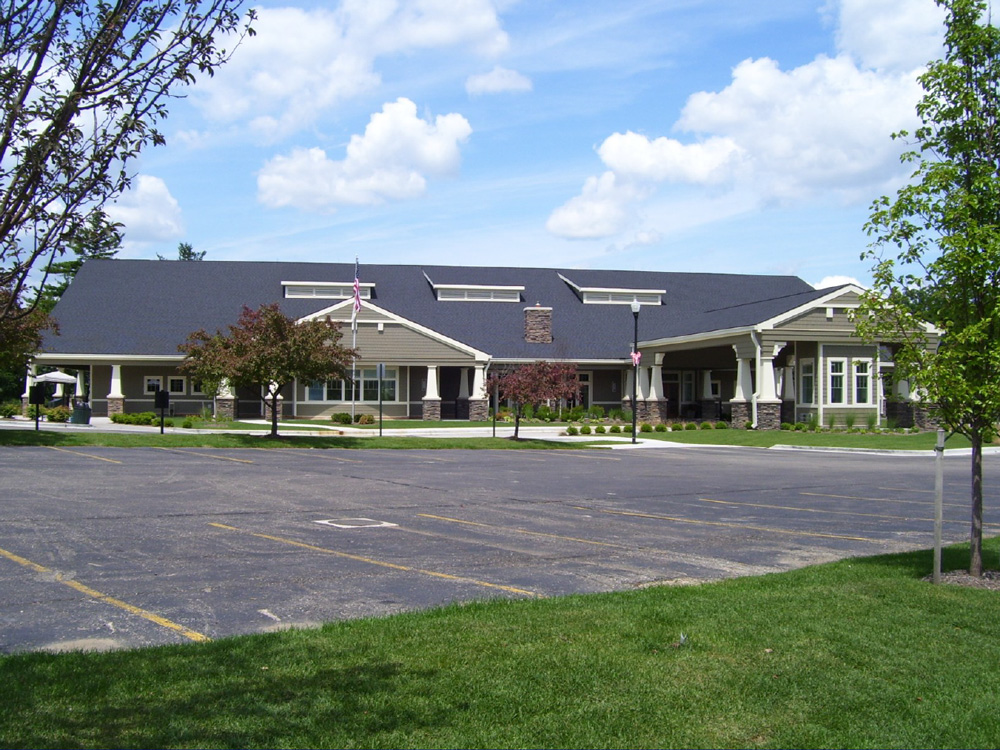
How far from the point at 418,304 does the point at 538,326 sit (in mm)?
6414

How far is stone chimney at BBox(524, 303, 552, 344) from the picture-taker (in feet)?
145

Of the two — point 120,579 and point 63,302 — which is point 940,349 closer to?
point 120,579

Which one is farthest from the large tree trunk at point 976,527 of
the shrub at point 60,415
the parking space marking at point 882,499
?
the shrub at point 60,415

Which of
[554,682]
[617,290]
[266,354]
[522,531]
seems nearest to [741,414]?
[617,290]

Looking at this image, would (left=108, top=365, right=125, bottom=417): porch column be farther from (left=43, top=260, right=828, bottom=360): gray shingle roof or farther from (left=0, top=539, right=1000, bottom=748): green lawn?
(left=0, top=539, right=1000, bottom=748): green lawn

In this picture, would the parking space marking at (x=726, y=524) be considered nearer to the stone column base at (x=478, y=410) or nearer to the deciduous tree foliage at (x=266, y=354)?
the deciduous tree foliage at (x=266, y=354)

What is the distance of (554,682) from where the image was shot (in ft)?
18.6

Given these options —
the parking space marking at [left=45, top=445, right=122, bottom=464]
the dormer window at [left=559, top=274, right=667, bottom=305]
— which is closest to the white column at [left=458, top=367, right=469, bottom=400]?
the dormer window at [left=559, top=274, right=667, bottom=305]

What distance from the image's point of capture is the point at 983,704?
5.43 m

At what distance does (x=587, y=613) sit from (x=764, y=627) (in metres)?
1.37

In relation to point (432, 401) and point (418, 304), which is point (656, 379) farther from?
point (418, 304)

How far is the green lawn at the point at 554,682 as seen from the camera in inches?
192

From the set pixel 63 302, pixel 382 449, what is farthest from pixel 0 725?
pixel 63 302

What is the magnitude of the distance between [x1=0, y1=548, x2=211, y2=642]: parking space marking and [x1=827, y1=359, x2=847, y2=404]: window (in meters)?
33.7
